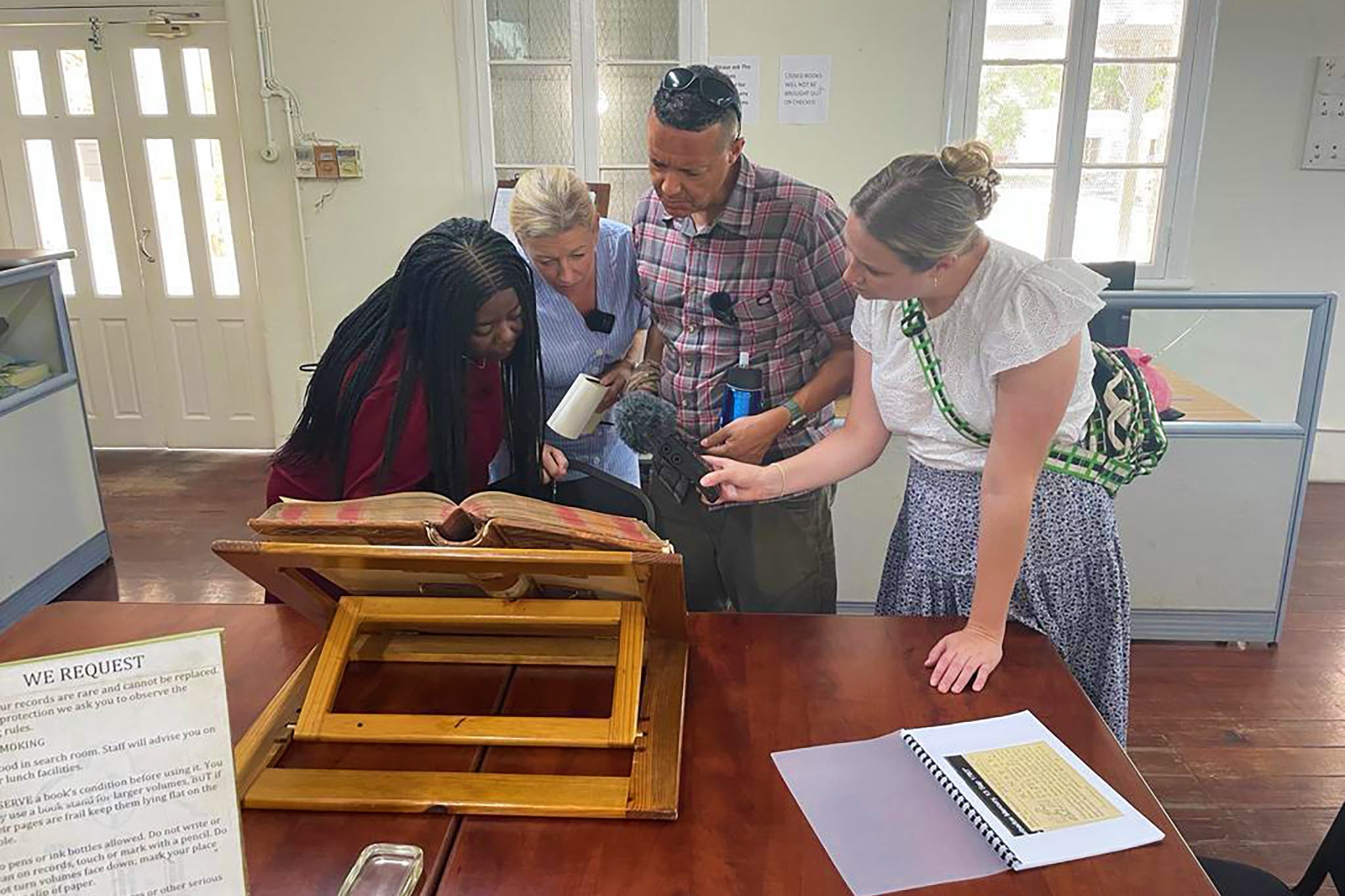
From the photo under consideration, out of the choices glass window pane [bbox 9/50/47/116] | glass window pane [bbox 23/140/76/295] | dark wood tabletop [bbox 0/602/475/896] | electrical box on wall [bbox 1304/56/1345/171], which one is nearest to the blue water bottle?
dark wood tabletop [bbox 0/602/475/896]

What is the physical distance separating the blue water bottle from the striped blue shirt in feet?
0.91

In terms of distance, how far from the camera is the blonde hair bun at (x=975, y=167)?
1252mm

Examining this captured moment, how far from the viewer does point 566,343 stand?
6.26 feet

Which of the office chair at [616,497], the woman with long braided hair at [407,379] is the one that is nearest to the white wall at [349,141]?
the office chair at [616,497]

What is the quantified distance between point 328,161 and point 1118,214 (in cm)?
352

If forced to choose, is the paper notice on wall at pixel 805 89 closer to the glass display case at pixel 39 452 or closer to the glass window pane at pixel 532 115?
the glass window pane at pixel 532 115

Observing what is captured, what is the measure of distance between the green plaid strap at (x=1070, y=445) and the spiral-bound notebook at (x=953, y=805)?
42cm

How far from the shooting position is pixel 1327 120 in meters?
4.14

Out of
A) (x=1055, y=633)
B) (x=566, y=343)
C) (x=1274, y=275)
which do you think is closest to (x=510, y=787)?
(x=1055, y=633)

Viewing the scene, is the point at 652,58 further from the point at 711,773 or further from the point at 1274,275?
the point at 711,773

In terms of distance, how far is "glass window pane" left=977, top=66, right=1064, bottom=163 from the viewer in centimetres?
423

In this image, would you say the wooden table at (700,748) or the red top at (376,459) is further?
the red top at (376,459)

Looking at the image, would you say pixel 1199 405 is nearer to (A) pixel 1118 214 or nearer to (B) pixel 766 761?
(A) pixel 1118 214

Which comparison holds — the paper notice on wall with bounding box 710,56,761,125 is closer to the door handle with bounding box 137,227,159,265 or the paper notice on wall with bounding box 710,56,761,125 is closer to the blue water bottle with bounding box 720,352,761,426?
the blue water bottle with bounding box 720,352,761,426
